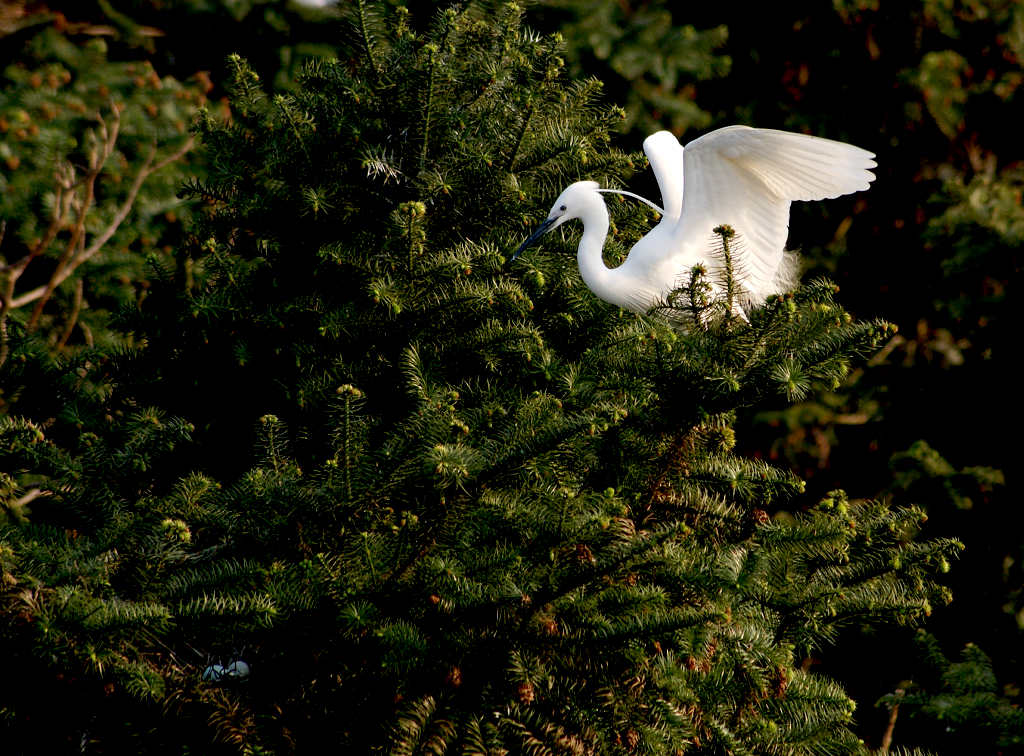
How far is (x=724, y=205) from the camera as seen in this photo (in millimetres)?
2352

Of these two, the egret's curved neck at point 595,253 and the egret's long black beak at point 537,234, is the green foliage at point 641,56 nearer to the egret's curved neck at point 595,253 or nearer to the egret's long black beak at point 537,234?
the egret's curved neck at point 595,253

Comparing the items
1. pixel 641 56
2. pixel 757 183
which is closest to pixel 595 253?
pixel 757 183

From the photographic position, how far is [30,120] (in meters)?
3.73

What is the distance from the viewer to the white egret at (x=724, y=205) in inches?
86.8

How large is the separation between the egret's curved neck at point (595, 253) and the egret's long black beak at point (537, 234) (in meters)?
0.14

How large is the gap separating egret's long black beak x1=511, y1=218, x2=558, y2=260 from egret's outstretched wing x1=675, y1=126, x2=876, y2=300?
360 mm

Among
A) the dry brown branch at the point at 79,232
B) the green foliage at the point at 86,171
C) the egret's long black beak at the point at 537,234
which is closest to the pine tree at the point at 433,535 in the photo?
the egret's long black beak at the point at 537,234

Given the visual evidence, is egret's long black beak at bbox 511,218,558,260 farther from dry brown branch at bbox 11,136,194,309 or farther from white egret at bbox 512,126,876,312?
dry brown branch at bbox 11,136,194,309

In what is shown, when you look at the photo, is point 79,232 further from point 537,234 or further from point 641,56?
point 641,56

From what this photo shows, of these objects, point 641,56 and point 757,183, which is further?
point 641,56

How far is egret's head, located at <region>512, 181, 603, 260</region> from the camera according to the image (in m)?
2.05

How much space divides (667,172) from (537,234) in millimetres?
745

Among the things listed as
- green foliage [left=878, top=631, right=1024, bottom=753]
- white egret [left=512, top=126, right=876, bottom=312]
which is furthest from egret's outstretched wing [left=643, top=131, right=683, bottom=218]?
green foliage [left=878, top=631, right=1024, bottom=753]

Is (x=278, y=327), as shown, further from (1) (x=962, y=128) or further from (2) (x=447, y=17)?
(1) (x=962, y=128)
